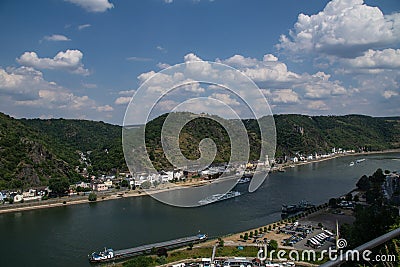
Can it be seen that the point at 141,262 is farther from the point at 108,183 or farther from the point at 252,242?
the point at 108,183

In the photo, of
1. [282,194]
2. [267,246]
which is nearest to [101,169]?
[282,194]

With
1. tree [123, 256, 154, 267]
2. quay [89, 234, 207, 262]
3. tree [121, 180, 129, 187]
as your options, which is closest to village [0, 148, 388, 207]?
tree [121, 180, 129, 187]

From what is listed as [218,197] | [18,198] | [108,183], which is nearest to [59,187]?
[18,198]

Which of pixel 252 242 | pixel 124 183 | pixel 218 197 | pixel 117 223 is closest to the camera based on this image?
pixel 252 242

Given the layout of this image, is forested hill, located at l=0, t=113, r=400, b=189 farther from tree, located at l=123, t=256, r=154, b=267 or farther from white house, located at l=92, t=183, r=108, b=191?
tree, located at l=123, t=256, r=154, b=267

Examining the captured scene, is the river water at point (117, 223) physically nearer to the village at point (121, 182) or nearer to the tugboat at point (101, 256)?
the tugboat at point (101, 256)

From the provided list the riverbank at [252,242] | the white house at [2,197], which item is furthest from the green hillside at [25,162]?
the riverbank at [252,242]

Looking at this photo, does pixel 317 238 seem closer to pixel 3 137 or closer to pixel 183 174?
pixel 183 174
